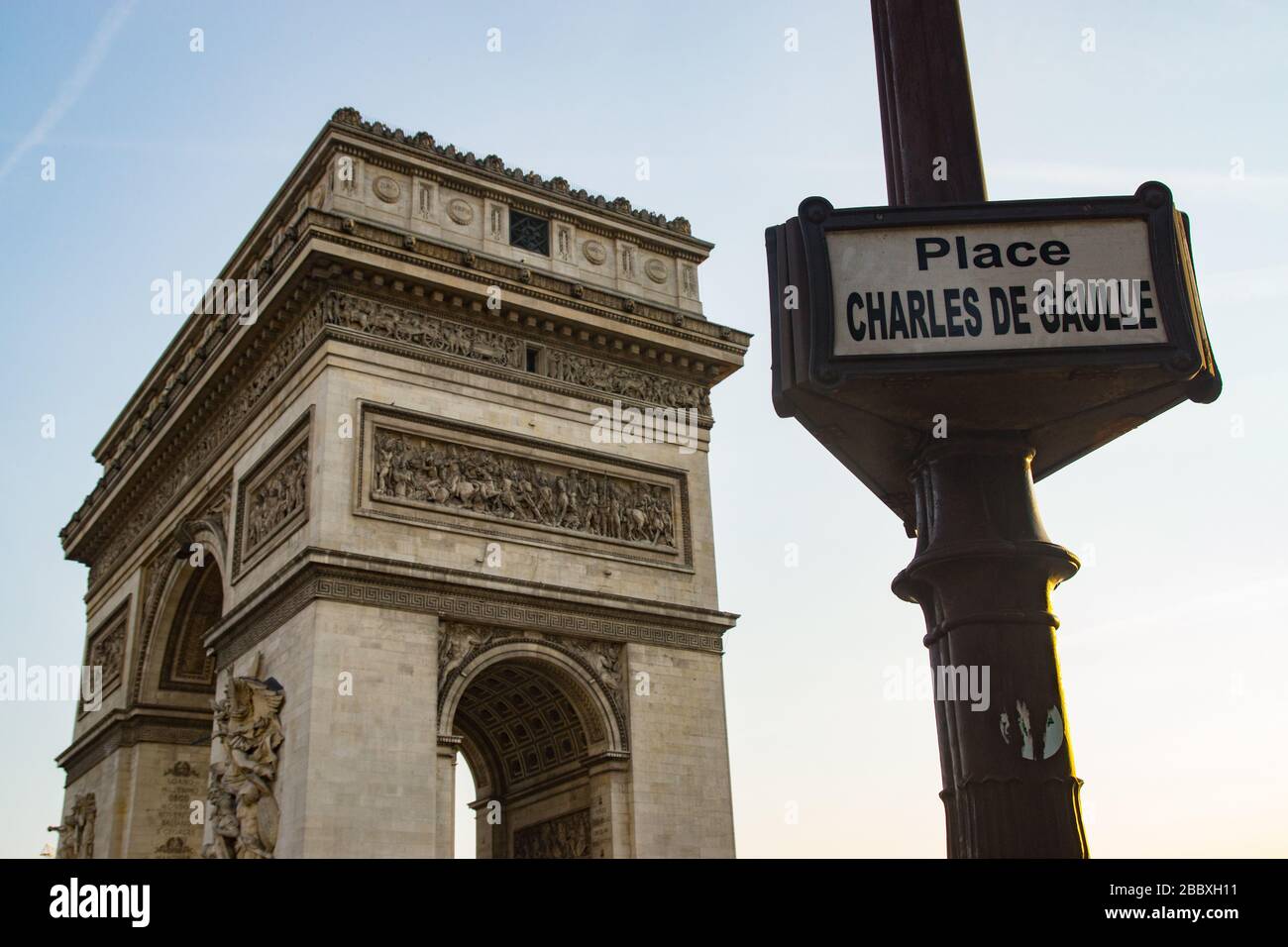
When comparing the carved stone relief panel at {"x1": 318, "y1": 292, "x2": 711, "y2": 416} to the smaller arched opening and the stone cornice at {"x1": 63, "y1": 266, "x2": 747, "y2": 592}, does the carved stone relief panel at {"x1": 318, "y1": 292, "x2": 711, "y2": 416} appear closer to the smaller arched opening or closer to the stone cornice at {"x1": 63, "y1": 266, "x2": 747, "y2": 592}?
the stone cornice at {"x1": 63, "y1": 266, "x2": 747, "y2": 592}

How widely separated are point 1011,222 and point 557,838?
1942 cm

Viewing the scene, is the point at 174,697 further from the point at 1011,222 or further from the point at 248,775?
the point at 1011,222

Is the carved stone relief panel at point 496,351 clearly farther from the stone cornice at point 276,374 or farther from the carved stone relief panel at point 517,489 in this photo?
the carved stone relief panel at point 517,489

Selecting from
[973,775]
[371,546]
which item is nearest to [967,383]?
[973,775]

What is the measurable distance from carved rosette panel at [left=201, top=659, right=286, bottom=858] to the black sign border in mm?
16740

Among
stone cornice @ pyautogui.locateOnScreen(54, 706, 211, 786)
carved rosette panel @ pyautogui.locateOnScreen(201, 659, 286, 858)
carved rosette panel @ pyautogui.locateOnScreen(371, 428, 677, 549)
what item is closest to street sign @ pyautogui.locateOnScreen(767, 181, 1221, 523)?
carved rosette panel @ pyautogui.locateOnScreen(201, 659, 286, 858)

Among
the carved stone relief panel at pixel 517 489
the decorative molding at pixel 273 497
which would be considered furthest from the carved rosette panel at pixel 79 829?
the carved stone relief panel at pixel 517 489

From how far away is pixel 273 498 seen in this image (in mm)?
21734

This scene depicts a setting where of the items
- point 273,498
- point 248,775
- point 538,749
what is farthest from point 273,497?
point 538,749

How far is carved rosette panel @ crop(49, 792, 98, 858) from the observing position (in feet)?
88.7

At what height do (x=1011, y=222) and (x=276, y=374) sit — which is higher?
(x=276, y=374)

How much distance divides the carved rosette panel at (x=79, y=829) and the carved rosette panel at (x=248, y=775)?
8295 millimetres

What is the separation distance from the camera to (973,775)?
329 centimetres

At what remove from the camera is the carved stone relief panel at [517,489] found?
814 inches
